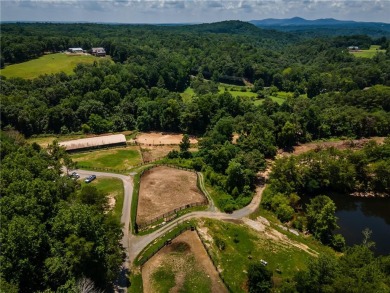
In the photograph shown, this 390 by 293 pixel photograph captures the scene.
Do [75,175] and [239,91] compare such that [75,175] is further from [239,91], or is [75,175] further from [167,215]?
[239,91]

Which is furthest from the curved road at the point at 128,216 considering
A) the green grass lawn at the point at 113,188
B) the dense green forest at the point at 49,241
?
the dense green forest at the point at 49,241

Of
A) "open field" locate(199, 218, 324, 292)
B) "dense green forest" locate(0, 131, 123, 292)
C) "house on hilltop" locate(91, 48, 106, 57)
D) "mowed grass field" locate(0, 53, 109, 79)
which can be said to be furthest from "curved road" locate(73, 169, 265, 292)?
"house on hilltop" locate(91, 48, 106, 57)

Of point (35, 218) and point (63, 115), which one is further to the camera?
point (63, 115)

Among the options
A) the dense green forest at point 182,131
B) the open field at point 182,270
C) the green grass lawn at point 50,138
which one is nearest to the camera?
the dense green forest at point 182,131

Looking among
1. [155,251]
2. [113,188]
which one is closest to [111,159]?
[113,188]

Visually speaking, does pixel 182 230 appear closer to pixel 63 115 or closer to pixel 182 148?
pixel 182 148

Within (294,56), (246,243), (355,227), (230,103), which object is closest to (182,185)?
(246,243)

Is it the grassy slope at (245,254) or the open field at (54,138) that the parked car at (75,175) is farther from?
the grassy slope at (245,254)
